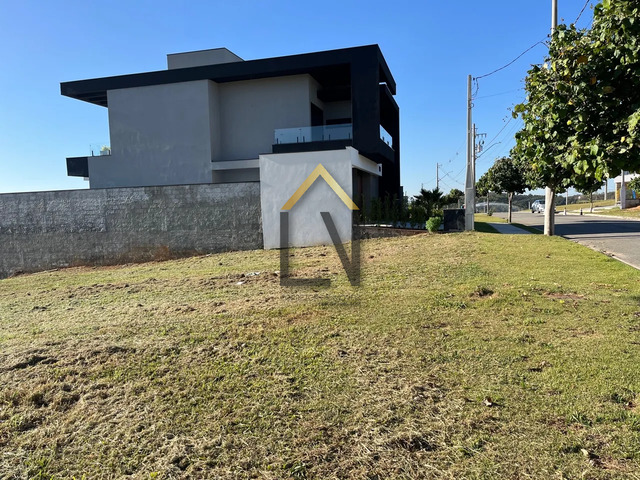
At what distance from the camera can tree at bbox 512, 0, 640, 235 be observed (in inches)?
153

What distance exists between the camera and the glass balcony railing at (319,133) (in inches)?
734

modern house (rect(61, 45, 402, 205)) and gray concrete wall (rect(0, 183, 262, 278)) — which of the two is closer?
gray concrete wall (rect(0, 183, 262, 278))

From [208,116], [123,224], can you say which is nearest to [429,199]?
[208,116]

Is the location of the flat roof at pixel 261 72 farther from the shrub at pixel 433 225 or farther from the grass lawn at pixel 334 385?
the grass lawn at pixel 334 385

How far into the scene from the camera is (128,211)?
1769cm

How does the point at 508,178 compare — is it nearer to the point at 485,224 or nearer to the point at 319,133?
the point at 485,224

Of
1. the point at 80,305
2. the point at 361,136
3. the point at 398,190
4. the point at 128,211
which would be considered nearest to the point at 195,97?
the point at 128,211

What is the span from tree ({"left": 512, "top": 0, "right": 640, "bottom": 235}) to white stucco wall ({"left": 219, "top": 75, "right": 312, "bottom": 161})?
58.6 feet

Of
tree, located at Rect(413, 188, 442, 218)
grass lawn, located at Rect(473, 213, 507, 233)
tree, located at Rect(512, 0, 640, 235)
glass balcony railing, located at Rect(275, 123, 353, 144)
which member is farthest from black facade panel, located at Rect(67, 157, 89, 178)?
tree, located at Rect(512, 0, 640, 235)

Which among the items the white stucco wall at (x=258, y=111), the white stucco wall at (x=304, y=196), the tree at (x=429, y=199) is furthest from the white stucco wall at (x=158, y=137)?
the tree at (x=429, y=199)

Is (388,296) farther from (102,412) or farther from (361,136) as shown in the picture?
(361,136)

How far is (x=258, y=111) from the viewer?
22641mm

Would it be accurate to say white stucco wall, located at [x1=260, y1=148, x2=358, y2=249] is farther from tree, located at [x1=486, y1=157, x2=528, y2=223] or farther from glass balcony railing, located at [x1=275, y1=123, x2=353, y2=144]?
tree, located at [x1=486, y1=157, x2=528, y2=223]

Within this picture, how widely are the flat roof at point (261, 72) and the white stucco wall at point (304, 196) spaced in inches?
224
